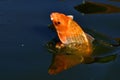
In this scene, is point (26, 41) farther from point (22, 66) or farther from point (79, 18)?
point (79, 18)

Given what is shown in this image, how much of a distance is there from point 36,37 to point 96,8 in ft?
3.22

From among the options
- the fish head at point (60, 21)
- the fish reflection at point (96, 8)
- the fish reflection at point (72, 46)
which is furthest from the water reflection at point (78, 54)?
the fish reflection at point (96, 8)

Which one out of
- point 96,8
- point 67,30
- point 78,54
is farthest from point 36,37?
point 96,8

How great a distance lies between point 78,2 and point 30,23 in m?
0.73

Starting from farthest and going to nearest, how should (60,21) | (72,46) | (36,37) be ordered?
(36,37) < (72,46) < (60,21)

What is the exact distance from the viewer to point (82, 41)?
158 inches

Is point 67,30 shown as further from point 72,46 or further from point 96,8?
point 96,8

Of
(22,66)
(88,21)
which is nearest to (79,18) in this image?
(88,21)

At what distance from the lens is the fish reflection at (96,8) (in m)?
4.74

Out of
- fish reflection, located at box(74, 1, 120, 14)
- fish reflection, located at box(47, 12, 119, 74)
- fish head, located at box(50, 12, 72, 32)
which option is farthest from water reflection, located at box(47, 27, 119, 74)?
fish reflection, located at box(74, 1, 120, 14)

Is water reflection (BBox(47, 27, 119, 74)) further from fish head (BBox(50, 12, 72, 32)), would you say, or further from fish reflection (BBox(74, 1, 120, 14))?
fish reflection (BBox(74, 1, 120, 14))

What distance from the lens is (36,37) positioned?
4.15m

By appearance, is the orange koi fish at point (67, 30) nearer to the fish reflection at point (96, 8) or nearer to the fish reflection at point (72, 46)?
the fish reflection at point (72, 46)

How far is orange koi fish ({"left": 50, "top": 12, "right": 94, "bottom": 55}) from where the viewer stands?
388 centimetres
